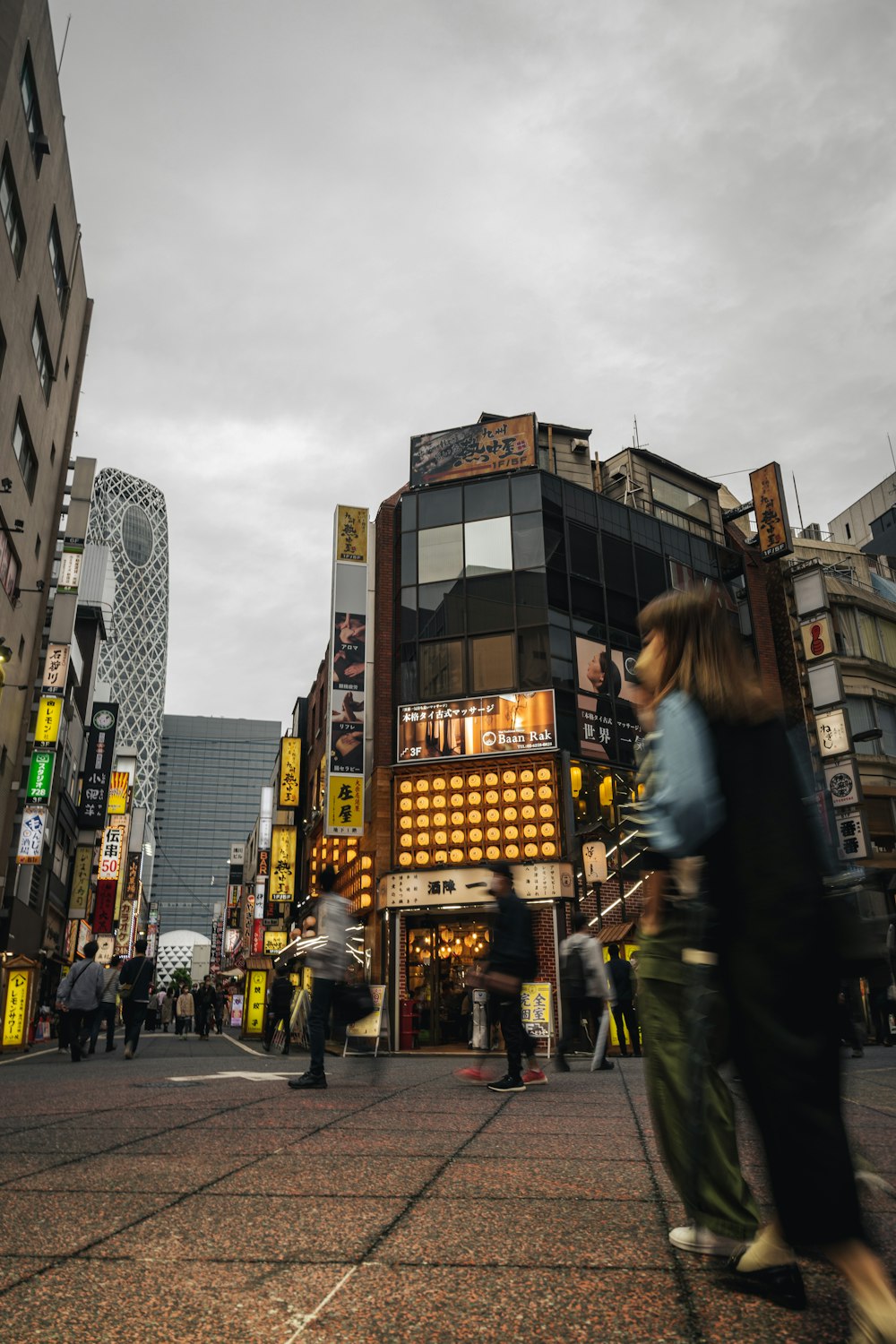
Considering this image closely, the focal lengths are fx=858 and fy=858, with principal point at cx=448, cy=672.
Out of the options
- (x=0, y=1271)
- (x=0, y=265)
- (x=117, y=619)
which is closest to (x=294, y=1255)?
(x=0, y=1271)

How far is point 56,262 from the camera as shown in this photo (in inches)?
1121

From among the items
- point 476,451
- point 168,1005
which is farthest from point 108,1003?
point 168,1005

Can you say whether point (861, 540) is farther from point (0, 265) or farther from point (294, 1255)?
point (294, 1255)

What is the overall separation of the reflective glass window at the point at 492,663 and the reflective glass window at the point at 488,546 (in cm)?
229

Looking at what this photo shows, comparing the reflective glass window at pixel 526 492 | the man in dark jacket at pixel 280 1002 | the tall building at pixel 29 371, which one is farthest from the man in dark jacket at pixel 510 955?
the reflective glass window at pixel 526 492

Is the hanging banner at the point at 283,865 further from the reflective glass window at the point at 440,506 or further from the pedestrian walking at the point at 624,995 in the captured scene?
the pedestrian walking at the point at 624,995

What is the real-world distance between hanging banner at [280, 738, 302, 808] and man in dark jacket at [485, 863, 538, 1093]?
30378mm

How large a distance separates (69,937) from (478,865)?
3109 centimetres

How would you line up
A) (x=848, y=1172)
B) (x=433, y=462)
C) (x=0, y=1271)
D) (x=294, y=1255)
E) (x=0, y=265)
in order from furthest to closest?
1. (x=433, y=462)
2. (x=0, y=265)
3. (x=294, y=1255)
4. (x=0, y=1271)
5. (x=848, y=1172)

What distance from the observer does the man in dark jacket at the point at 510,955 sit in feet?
Answer: 23.0

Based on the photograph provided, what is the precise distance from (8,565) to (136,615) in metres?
178

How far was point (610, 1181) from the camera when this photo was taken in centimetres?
343

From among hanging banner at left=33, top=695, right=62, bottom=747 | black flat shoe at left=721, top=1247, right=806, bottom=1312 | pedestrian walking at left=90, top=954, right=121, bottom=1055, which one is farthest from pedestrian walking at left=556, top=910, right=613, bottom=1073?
hanging banner at left=33, top=695, right=62, bottom=747

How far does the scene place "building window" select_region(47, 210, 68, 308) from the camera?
27.3m
